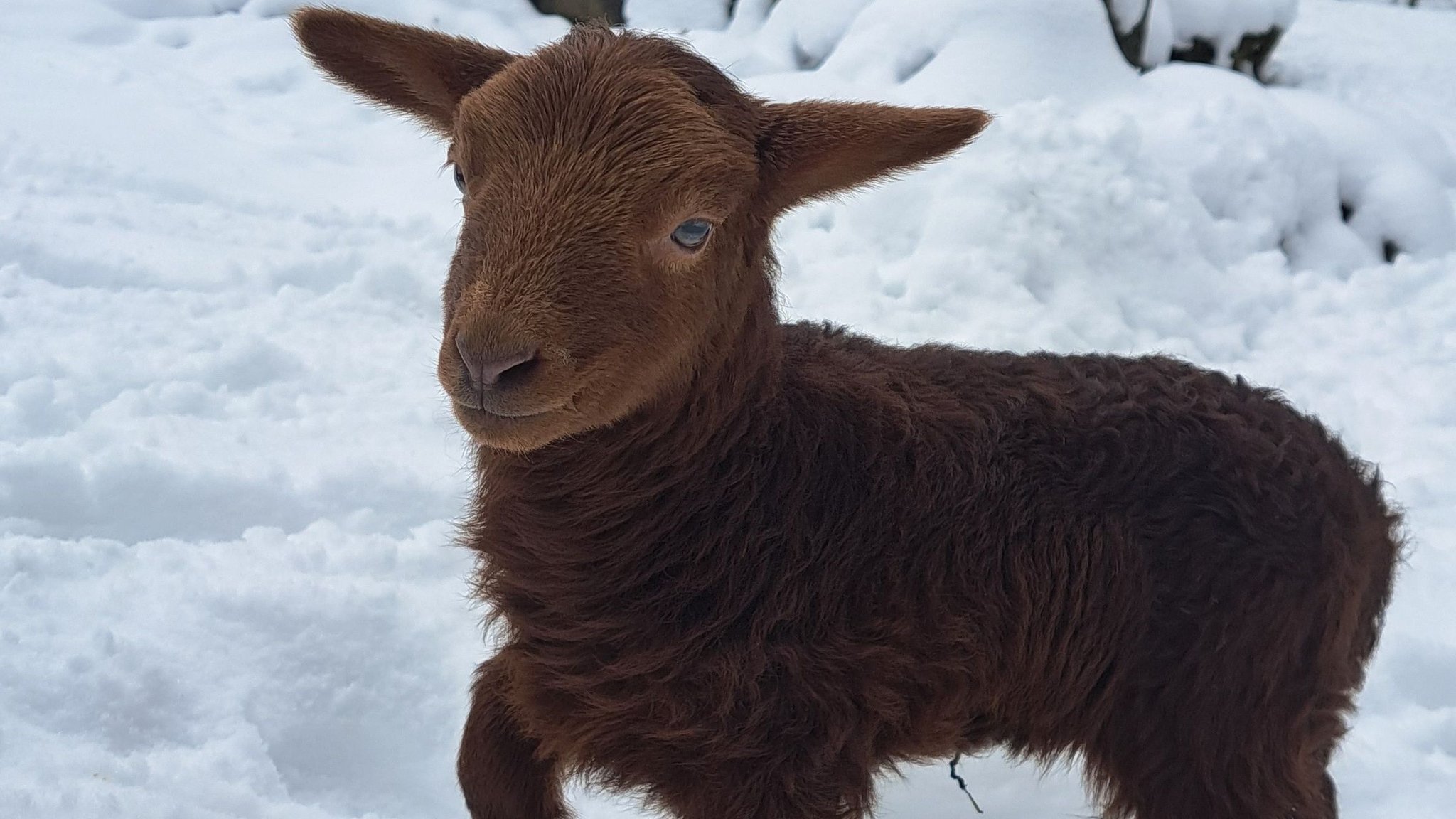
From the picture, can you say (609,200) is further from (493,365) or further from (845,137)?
(845,137)

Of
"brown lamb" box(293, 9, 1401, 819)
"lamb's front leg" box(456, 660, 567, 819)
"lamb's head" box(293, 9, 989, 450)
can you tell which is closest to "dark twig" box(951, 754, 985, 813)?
"brown lamb" box(293, 9, 1401, 819)

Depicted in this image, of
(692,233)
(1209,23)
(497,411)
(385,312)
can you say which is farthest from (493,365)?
(1209,23)

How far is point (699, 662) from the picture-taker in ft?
7.39

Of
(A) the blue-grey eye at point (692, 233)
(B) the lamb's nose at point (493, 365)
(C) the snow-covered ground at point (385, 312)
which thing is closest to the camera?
(B) the lamb's nose at point (493, 365)

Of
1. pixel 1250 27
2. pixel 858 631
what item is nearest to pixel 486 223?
pixel 858 631

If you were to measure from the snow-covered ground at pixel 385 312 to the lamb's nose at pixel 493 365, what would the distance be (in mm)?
1322

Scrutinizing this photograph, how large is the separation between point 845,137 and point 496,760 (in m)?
1.69

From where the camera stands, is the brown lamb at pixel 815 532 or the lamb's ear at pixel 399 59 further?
the lamb's ear at pixel 399 59

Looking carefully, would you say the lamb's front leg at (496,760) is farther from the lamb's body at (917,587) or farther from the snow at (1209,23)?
the snow at (1209,23)

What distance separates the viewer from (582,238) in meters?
2.00

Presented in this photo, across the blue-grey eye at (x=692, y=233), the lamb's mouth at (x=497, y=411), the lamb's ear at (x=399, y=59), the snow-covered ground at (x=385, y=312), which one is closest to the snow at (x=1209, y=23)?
the snow-covered ground at (x=385, y=312)

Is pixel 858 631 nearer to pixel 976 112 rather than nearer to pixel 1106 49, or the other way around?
pixel 976 112

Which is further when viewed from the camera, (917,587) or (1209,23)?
(1209,23)

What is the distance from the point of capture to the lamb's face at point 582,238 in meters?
1.91
